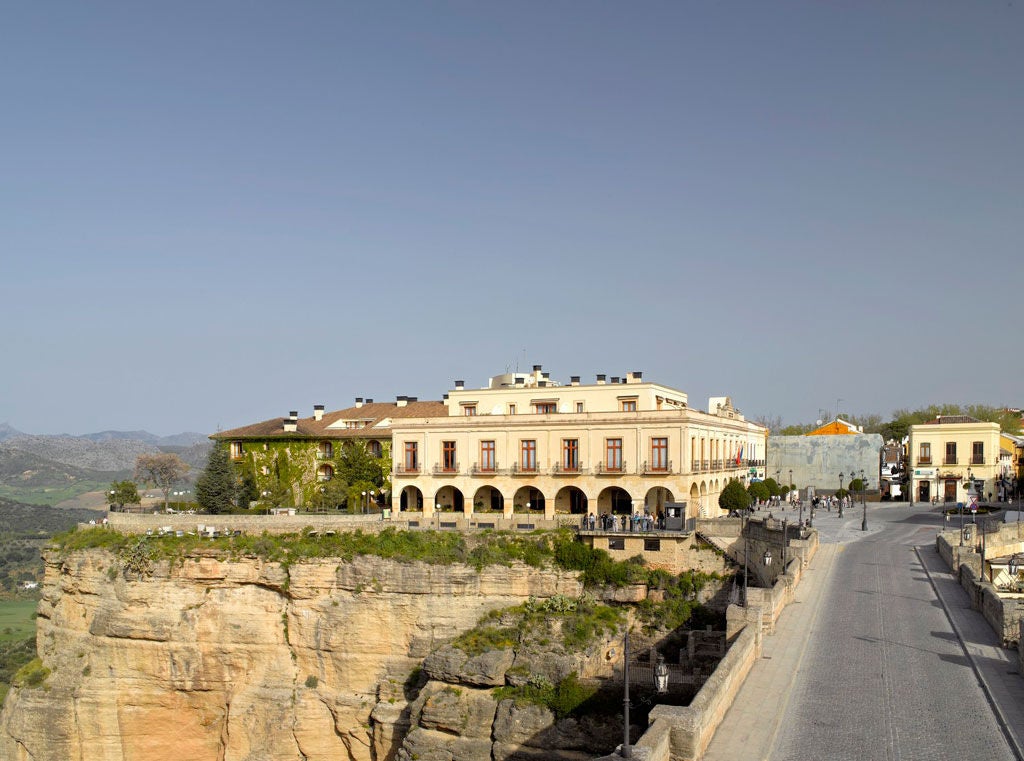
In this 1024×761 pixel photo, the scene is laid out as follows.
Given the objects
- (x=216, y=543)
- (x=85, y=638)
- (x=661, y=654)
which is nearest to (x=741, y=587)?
(x=661, y=654)


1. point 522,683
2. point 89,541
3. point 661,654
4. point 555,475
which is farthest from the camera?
point 555,475

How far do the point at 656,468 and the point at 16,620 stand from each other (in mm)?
87454

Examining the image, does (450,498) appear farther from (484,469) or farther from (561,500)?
(561,500)

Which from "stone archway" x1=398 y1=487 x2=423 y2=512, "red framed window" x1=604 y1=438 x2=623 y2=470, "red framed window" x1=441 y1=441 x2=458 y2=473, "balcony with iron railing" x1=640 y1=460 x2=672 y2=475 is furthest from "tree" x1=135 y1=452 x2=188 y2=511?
"balcony with iron railing" x1=640 y1=460 x2=672 y2=475

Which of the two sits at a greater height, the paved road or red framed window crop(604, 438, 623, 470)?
red framed window crop(604, 438, 623, 470)

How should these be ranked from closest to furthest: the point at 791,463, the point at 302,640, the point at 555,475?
the point at 302,640, the point at 555,475, the point at 791,463

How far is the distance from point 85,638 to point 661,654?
28.1 metres

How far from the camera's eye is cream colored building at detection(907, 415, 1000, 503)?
56938 mm

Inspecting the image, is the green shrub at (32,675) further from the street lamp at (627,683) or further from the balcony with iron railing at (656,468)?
the balcony with iron railing at (656,468)

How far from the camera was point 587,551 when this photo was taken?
4062cm

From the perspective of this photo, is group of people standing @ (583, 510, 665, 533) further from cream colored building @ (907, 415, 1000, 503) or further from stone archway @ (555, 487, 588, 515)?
cream colored building @ (907, 415, 1000, 503)

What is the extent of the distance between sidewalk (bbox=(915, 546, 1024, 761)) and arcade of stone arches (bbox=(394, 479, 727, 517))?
58.5ft

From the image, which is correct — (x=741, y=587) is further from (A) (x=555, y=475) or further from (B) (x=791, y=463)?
(B) (x=791, y=463)

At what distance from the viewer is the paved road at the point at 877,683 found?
14031 mm
